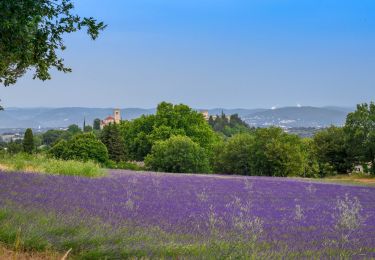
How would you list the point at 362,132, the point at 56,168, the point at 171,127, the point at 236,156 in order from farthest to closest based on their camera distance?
the point at 171,127 < the point at 236,156 < the point at 362,132 < the point at 56,168

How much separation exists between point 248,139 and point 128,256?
5489 cm

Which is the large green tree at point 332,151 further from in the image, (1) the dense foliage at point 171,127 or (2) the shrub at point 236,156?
(1) the dense foliage at point 171,127

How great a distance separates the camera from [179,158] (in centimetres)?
5272

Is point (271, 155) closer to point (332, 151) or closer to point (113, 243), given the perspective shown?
point (332, 151)

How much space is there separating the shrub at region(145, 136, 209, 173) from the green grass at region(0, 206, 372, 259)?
46.5 metres

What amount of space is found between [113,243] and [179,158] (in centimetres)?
4774

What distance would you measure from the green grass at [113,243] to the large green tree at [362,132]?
160 ft

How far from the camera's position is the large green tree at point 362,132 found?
5108 cm

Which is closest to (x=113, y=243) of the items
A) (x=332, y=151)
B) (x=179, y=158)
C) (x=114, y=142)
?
(x=179, y=158)

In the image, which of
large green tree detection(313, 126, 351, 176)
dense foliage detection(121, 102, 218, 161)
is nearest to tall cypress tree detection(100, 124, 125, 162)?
dense foliage detection(121, 102, 218, 161)

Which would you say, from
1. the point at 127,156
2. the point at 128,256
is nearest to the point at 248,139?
the point at 127,156

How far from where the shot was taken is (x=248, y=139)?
59.0 metres

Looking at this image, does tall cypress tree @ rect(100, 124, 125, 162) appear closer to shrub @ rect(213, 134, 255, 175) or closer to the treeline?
the treeline

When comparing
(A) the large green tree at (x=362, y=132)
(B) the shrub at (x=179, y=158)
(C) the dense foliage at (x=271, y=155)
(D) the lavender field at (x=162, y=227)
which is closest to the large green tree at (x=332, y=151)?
(A) the large green tree at (x=362, y=132)
